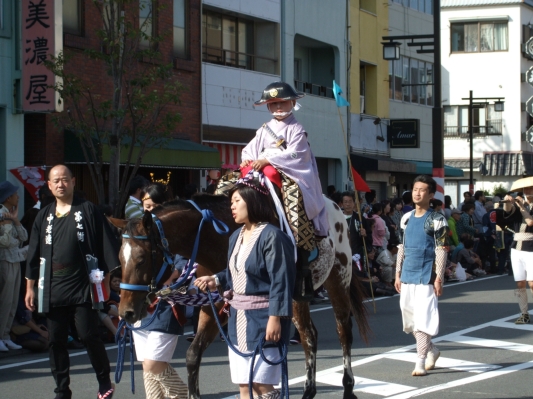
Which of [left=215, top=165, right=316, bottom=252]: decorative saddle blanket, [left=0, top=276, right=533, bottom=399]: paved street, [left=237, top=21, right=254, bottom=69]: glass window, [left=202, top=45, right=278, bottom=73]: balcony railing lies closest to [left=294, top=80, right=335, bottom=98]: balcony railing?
[left=202, top=45, right=278, bottom=73]: balcony railing

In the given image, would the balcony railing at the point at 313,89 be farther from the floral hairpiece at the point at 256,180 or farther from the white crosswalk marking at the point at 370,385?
the floral hairpiece at the point at 256,180

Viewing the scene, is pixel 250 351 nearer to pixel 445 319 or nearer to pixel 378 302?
pixel 445 319

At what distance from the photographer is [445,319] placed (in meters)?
13.4

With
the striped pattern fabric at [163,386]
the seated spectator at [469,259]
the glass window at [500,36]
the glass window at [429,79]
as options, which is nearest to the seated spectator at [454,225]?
the seated spectator at [469,259]

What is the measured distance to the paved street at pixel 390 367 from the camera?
8.34 m

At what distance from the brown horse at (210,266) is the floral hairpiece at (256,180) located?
0.31 metres

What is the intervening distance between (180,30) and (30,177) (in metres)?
7.27

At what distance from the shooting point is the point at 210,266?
708cm

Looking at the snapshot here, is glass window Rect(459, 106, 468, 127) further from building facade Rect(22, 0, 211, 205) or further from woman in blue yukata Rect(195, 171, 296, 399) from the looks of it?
A: woman in blue yukata Rect(195, 171, 296, 399)

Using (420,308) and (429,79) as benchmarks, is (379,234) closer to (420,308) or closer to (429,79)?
(420,308)

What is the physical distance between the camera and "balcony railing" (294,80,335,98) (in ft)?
92.9

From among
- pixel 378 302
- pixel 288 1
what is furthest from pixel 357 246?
pixel 288 1

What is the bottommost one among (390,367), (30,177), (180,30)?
(390,367)

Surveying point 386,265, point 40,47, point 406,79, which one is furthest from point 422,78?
point 40,47
